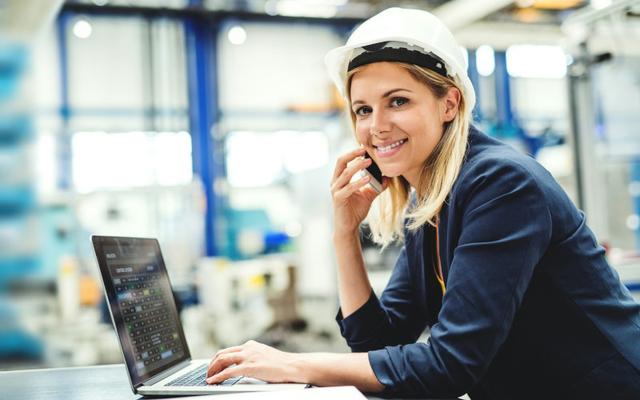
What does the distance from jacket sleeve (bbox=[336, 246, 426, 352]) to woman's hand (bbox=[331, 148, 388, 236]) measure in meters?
0.15

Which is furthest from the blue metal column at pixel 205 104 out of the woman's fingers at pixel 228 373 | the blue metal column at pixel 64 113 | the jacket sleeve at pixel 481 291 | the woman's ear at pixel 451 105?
the jacket sleeve at pixel 481 291

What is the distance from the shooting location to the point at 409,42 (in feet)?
4.11

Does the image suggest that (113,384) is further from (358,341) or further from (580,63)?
(580,63)

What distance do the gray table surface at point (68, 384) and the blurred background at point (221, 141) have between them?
285 centimetres

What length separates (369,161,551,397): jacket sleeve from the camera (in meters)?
1.08

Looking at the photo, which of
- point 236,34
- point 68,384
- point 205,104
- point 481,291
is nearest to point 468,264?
point 481,291

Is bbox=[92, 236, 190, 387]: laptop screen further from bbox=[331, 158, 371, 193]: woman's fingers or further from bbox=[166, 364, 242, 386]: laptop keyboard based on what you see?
bbox=[331, 158, 371, 193]: woman's fingers

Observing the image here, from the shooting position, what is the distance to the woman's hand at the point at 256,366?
1.13 metres

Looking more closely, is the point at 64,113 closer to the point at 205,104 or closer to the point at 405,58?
the point at 205,104

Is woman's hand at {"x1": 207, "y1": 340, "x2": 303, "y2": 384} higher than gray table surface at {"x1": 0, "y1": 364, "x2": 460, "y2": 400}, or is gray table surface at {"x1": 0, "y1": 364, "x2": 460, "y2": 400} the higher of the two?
woman's hand at {"x1": 207, "y1": 340, "x2": 303, "y2": 384}

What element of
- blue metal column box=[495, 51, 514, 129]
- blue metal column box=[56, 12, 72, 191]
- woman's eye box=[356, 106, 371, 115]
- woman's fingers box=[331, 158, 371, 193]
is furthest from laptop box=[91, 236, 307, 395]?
blue metal column box=[495, 51, 514, 129]

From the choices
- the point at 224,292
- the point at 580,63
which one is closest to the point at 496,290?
the point at 580,63

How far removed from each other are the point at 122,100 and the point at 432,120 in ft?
27.9

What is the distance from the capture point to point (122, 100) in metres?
9.18
